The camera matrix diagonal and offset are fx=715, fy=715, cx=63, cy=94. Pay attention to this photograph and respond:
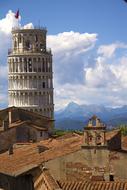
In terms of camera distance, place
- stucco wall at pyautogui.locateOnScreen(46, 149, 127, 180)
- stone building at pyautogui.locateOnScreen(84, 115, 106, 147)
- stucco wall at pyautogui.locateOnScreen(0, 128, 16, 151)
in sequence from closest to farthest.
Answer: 1. stucco wall at pyautogui.locateOnScreen(46, 149, 127, 180)
2. stone building at pyautogui.locateOnScreen(84, 115, 106, 147)
3. stucco wall at pyautogui.locateOnScreen(0, 128, 16, 151)

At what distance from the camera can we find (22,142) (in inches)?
2048

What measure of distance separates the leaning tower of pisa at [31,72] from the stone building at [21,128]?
6697 cm

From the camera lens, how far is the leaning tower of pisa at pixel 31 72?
4974 inches

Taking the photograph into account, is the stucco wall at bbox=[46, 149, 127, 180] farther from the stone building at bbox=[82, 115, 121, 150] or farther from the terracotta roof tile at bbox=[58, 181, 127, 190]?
the terracotta roof tile at bbox=[58, 181, 127, 190]

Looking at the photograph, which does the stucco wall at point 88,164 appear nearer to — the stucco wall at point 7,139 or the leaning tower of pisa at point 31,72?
the stucco wall at point 7,139

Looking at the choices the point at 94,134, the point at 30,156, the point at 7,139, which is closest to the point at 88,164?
the point at 94,134

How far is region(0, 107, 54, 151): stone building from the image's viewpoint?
50.7 meters

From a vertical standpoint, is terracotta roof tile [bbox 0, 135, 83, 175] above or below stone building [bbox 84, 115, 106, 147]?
below

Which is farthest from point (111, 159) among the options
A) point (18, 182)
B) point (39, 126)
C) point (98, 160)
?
point (39, 126)

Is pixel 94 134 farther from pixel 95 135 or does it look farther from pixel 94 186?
pixel 94 186

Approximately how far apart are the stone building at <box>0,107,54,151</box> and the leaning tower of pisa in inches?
2637

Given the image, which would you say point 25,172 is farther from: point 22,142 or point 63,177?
point 22,142

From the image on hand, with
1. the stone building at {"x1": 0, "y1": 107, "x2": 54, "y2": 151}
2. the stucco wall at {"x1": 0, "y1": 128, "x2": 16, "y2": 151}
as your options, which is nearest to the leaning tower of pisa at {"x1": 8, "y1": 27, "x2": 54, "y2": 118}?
the stone building at {"x1": 0, "y1": 107, "x2": 54, "y2": 151}

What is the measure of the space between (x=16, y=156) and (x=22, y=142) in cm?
1282
